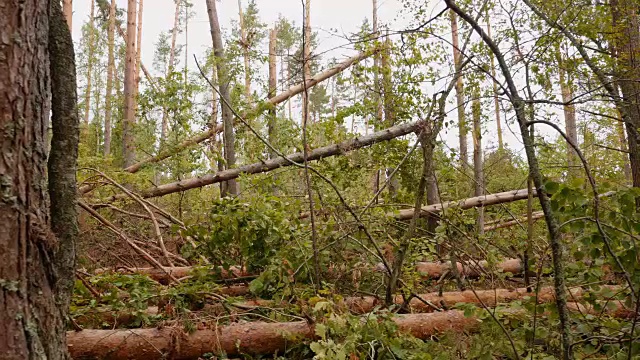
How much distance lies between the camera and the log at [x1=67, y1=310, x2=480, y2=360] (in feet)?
10.2

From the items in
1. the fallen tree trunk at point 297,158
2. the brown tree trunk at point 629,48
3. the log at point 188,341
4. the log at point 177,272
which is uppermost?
the brown tree trunk at point 629,48

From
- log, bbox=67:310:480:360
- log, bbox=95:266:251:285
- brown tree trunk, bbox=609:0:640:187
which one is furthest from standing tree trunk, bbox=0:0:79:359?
brown tree trunk, bbox=609:0:640:187

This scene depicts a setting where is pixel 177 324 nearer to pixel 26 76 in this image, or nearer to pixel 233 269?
pixel 233 269

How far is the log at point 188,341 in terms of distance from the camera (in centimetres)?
311

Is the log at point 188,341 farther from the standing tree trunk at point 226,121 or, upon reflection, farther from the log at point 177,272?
the standing tree trunk at point 226,121

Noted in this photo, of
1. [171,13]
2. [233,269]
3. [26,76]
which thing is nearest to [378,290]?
[233,269]

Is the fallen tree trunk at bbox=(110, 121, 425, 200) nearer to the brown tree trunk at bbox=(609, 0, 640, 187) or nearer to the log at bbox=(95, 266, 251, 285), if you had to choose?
the log at bbox=(95, 266, 251, 285)

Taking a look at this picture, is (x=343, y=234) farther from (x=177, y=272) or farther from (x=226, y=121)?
(x=226, y=121)

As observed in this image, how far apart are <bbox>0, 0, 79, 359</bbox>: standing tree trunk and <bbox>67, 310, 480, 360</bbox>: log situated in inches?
41.8

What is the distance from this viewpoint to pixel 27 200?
185 cm

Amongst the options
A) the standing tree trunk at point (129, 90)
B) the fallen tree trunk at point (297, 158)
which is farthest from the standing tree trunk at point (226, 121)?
the standing tree trunk at point (129, 90)

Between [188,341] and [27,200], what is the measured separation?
67.7 inches

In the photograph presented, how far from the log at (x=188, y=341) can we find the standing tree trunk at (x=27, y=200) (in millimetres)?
1061

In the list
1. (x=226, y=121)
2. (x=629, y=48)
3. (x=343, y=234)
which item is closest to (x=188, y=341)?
(x=343, y=234)
